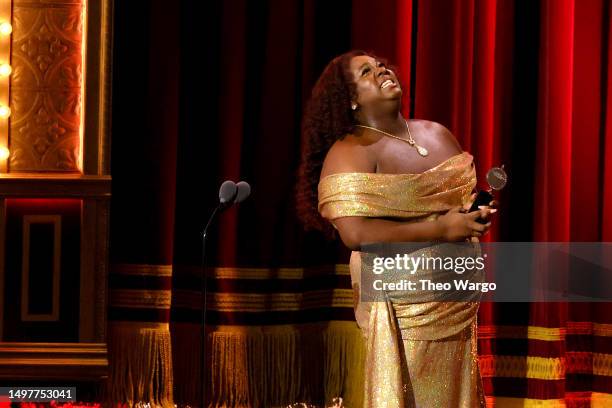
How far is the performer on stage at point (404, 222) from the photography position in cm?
229

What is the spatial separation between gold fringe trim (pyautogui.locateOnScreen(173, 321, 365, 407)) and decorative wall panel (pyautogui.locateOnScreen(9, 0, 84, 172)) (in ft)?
2.43

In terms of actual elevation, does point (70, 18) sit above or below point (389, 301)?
above

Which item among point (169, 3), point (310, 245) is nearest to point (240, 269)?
point (310, 245)

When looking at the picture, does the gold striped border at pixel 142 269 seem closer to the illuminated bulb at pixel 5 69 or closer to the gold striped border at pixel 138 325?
the gold striped border at pixel 138 325

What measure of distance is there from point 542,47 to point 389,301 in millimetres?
1810

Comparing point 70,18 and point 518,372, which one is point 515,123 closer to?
point 518,372

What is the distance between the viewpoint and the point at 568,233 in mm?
3746

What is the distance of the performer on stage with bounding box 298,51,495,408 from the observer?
7.50ft

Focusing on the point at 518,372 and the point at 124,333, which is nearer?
the point at 124,333

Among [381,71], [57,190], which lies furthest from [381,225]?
[57,190]

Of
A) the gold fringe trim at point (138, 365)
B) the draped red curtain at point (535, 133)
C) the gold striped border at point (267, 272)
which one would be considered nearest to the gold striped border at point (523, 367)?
the draped red curtain at point (535, 133)

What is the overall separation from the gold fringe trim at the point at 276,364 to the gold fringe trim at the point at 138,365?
0.09 metres

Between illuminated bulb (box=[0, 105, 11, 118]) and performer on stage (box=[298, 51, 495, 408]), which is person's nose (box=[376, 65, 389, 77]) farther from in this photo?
illuminated bulb (box=[0, 105, 11, 118])

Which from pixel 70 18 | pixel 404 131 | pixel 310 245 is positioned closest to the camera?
pixel 404 131
